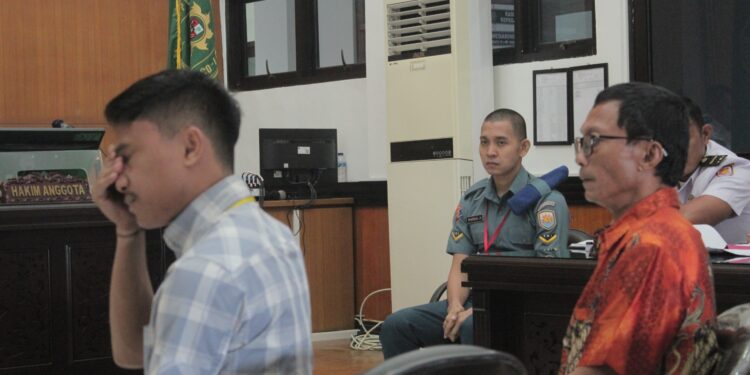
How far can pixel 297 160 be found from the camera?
648cm

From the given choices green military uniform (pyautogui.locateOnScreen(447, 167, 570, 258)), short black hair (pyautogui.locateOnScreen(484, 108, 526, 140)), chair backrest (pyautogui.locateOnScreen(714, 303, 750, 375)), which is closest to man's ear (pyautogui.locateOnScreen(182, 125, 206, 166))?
chair backrest (pyautogui.locateOnScreen(714, 303, 750, 375))

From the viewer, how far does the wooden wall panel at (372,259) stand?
6594 mm

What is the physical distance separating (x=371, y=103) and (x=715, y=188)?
3296 millimetres

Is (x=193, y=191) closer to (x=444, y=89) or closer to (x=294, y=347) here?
(x=294, y=347)

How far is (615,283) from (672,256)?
0.10 meters

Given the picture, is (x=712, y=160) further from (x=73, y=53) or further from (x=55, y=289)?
(x=73, y=53)

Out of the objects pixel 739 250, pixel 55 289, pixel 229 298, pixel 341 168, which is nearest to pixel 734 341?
pixel 229 298

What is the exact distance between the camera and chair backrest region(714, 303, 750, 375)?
5.00 ft

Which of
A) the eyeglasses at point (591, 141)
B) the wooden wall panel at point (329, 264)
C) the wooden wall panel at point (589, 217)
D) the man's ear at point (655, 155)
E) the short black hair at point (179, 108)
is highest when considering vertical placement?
the short black hair at point (179, 108)

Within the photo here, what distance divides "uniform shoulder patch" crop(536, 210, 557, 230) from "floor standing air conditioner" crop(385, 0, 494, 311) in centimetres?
204

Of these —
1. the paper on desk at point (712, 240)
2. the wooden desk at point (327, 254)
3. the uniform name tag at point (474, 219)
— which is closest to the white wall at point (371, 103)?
the wooden desk at point (327, 254)

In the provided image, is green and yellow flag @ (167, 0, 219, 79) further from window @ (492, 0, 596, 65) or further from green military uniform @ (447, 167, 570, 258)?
green military uniform @ (447, 167, 570, 258)

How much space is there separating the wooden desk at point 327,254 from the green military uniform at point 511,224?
2637 millimetres

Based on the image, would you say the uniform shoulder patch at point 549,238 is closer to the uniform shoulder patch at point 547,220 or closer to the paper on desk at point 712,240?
the uniform shoulder patch at point 547,220
